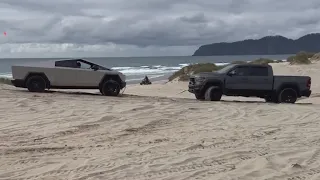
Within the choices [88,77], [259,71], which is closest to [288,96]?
[259,71]

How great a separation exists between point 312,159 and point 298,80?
32.6ft

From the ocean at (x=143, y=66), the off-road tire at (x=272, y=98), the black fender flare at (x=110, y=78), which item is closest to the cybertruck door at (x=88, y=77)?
the black fender flare at (x=110, y=78)

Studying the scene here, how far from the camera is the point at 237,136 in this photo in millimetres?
8875

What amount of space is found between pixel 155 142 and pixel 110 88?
947 cm

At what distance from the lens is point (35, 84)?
55.7ft

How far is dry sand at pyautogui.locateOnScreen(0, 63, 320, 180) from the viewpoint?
6242mm

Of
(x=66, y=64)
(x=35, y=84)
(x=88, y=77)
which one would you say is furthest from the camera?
(x=66, y=64)

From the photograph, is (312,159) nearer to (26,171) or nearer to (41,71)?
(26,171)

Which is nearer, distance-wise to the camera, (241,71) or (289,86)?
(289,86)

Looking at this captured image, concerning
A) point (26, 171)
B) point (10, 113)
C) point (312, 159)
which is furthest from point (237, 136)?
point (10, 113)

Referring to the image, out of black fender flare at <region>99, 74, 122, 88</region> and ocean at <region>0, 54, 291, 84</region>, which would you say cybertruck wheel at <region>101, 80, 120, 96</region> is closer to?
black fender flare at <region>99, 74, 122, 88</region>

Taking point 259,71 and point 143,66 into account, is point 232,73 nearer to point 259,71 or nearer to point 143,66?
point 259,71

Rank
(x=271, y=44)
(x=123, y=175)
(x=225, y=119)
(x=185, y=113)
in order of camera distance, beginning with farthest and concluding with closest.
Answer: (x=271, y=44) < (x=185, y=113) < (x=225, y=119) < (x=123, y=175)

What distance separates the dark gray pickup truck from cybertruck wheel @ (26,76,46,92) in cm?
595
